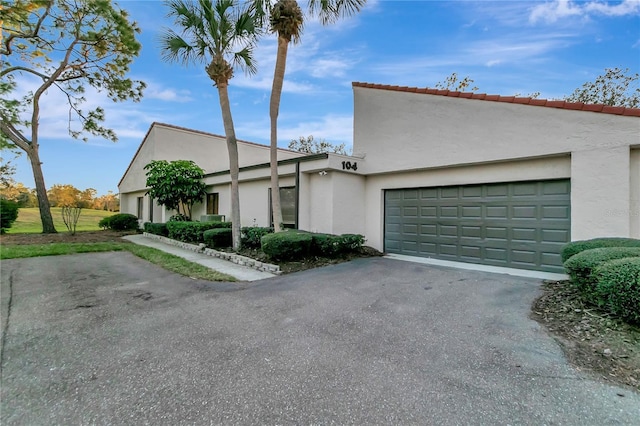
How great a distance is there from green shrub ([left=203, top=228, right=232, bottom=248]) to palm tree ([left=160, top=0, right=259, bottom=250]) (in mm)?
928

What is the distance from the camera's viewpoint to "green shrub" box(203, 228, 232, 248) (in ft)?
32.3

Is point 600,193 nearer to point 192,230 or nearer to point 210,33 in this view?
point 210,33

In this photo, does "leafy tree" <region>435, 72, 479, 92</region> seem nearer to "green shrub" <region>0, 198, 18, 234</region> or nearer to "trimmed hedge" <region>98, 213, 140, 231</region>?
"trimmed hedge" <region>98, 213, 140, 231</region>

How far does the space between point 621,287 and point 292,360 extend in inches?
157

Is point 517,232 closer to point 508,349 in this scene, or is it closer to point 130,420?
point 508,349

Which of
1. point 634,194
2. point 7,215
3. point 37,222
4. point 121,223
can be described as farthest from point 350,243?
point 37,222

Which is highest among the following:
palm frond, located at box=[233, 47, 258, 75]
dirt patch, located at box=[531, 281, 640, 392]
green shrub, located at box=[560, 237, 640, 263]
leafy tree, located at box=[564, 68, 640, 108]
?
leafy tree, located at box=[564, 68, 640, 108]

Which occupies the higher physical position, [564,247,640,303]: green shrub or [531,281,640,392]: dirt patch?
[564,247,640,303]: green shrub

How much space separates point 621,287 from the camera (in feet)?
11.0

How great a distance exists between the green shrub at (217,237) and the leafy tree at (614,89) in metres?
19.1

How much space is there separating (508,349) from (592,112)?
5.88 metres

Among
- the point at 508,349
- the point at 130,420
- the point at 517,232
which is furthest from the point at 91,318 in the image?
the point at 517,232

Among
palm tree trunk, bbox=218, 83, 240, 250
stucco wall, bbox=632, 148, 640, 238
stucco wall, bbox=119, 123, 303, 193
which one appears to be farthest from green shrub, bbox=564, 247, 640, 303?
stucco wall, bbox=119, 123, 303, 193

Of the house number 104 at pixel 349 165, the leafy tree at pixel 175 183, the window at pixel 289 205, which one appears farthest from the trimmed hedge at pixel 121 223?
the house number 104 at pixel 349 165
